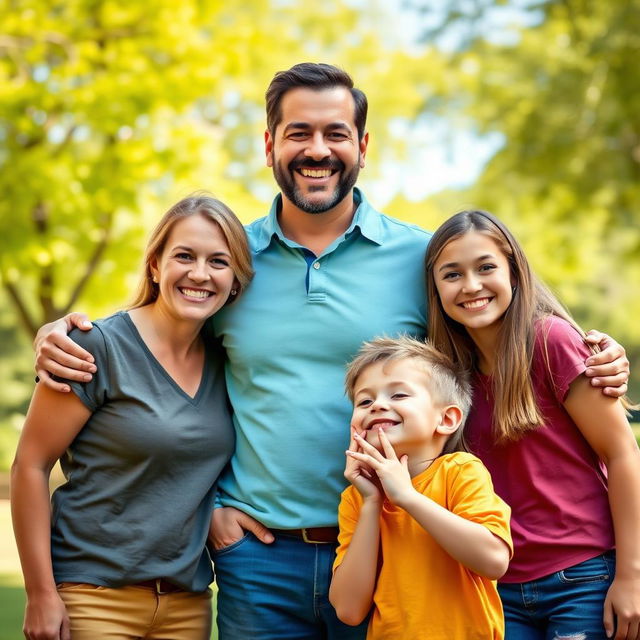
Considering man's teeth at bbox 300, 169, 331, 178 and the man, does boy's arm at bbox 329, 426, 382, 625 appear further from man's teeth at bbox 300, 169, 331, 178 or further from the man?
man's teeth at bbox 300, 169, 331, 178

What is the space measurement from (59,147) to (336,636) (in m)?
10.8

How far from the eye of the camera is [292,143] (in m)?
3.66

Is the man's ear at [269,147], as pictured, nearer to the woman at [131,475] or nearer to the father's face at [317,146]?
the father's face at [317,146]

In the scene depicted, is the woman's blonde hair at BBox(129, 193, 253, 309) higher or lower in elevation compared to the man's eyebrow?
lower

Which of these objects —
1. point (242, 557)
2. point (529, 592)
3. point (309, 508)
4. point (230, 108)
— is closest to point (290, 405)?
point (309, 508)

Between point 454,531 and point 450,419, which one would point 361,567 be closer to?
point 454,531

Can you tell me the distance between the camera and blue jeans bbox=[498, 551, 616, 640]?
9.94ft

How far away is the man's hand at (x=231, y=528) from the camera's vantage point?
11.3 ft

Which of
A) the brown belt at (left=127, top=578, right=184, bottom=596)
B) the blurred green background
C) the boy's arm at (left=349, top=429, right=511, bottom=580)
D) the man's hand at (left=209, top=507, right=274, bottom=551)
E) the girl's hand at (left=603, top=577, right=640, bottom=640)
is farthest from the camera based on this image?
the blurred green background

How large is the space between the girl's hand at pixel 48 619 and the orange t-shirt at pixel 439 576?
39.6 inches

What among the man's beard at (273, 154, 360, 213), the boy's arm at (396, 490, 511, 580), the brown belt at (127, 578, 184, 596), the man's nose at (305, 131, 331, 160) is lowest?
the brown belt at (127, 578, 184, 596)

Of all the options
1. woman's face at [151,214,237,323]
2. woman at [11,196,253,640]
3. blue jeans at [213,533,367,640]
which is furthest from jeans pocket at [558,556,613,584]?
woman's face at [151,214,237,323]

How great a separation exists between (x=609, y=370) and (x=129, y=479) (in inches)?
66.4

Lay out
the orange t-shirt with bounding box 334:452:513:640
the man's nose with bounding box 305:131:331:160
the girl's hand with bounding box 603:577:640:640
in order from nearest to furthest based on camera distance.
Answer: the orange t-shirt with bounding box 334:452:513:640, the girl's hand with bounding box 603:577:640:640, the man's nose with bounding box 305:131:331:160
